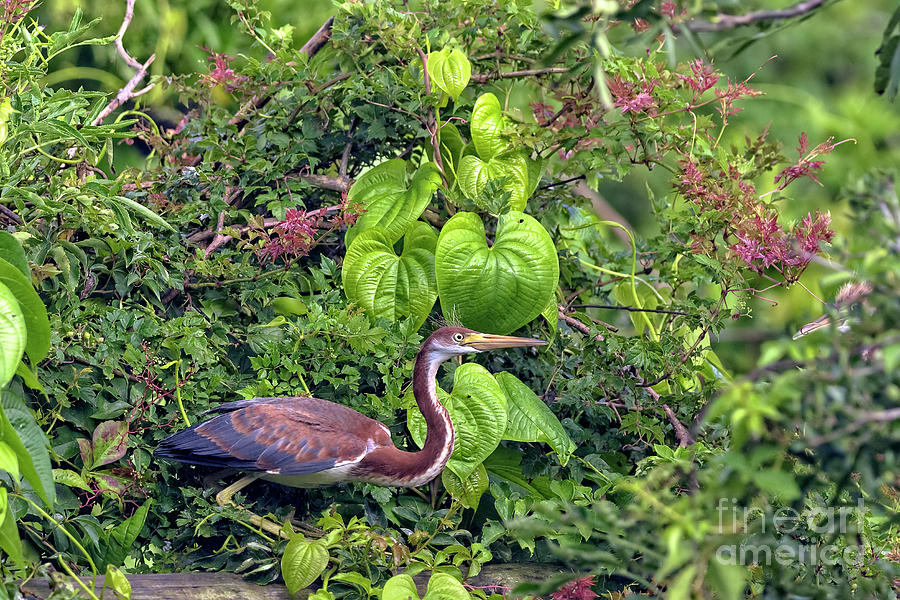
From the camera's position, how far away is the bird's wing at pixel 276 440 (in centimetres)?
173

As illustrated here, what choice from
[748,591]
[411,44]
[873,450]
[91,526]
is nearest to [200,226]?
[411,44]

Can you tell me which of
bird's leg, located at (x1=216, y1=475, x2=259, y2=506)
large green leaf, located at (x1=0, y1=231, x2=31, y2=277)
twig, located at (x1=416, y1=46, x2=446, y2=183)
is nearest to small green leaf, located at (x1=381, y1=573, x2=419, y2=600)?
bird's leg, located at (x1=216, y1=475, x2=259, y2=506)

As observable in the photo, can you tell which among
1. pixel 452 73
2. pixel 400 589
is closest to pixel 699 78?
pixel 452 73

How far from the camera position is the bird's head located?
1.86 m

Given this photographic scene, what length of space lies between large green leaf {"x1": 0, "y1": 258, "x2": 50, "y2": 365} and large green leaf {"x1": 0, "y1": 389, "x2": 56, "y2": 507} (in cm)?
12

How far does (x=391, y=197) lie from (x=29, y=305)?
0.93 metres

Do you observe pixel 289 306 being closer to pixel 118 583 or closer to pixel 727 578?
pixel 118 583

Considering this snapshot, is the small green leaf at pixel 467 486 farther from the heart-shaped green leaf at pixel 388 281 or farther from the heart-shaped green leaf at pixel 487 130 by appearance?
the heart-shaped green leaf at pixel 487 130

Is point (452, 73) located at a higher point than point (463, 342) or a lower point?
higher

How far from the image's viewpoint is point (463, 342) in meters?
1.88

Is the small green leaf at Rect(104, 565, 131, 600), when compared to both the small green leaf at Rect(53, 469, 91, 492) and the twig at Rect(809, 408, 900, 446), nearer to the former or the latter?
the small green leaf at Rect(53, 469, 91, 492)

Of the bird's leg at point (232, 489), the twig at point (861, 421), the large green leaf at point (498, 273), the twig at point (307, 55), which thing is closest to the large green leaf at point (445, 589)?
the bird's leg at point (232, 489)

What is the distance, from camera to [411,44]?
2.13m

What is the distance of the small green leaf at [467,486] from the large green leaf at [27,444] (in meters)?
0.80
